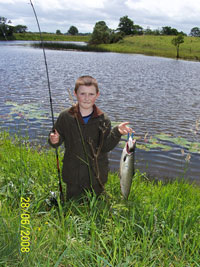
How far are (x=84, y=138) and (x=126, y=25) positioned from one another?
143485 mm

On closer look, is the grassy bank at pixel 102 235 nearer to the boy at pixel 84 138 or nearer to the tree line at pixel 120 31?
the boy at pixel 84 138

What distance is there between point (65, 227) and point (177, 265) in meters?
1.14

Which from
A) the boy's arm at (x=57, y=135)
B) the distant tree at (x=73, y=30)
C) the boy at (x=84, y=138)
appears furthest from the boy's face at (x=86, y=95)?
the distant tree at (x=73, y=30)

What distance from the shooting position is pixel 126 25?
135250mm

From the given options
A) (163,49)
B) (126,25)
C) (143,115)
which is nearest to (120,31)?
(126,25)

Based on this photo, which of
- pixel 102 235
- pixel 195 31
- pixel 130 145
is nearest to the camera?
pixel 130 145

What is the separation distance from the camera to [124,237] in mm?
Answer: 2848

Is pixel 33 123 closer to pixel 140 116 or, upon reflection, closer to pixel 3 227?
pixel 140 116

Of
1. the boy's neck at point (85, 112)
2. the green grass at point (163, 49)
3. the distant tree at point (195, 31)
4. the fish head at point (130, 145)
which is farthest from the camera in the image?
the distant tree at point (195, 31)

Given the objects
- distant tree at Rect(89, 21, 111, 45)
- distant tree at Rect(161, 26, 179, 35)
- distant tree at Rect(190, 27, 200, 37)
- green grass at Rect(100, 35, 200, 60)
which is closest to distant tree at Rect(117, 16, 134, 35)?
distant tree at Rect(161, 26, 179, 35)

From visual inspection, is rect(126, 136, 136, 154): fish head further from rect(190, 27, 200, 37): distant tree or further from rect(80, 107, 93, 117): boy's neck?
rect(190, 27, 200, 37): distant tree

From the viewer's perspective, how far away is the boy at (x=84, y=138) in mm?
3146

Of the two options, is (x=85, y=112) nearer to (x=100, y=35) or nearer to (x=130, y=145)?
(x=130, y=145)

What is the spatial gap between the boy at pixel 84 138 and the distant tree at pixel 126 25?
13995 centimetres
